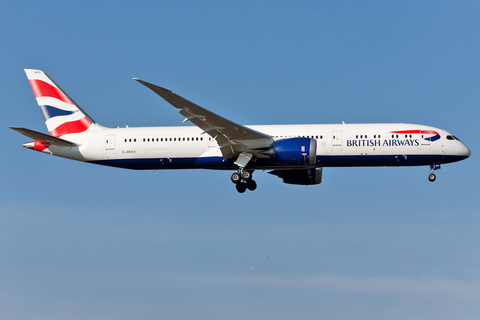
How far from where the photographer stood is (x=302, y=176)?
137 ft

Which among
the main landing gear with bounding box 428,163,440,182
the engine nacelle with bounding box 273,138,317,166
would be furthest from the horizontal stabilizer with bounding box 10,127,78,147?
the main landing gear with bounding box 428,163,440,182

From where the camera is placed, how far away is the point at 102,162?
127 feet

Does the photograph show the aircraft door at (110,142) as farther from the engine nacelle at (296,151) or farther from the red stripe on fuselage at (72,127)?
the engine nacelle at (296,151)

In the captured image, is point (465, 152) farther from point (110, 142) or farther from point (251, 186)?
point (110, 142)

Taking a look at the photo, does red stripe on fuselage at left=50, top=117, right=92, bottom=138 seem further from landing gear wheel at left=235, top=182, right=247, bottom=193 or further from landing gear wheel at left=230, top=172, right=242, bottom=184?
landing gear wheel at left=235, top=182, right=247, bottom=193

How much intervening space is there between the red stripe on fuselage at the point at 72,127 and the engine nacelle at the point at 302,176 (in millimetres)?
13588

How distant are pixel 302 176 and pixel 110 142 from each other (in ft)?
43.8

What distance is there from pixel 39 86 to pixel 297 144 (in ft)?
62.4

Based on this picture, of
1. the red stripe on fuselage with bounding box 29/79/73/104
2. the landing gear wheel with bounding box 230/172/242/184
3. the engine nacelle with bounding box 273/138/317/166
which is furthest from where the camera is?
the red stripe on fuselage with bounding box 29/79/73/104

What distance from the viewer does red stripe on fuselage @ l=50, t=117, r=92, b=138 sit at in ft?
132

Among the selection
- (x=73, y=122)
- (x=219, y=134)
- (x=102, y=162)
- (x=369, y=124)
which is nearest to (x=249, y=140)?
(x=219, y=134)

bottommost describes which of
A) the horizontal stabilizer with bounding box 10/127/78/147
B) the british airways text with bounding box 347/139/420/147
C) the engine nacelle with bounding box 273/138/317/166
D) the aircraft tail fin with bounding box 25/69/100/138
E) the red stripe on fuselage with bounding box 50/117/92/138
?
the engine nacelle with bounding box 273/138/317/166

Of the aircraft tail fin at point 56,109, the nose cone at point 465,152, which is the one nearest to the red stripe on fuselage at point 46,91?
the aircraft tail fin at point 56,109

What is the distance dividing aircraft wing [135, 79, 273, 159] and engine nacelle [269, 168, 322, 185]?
6179 mm
